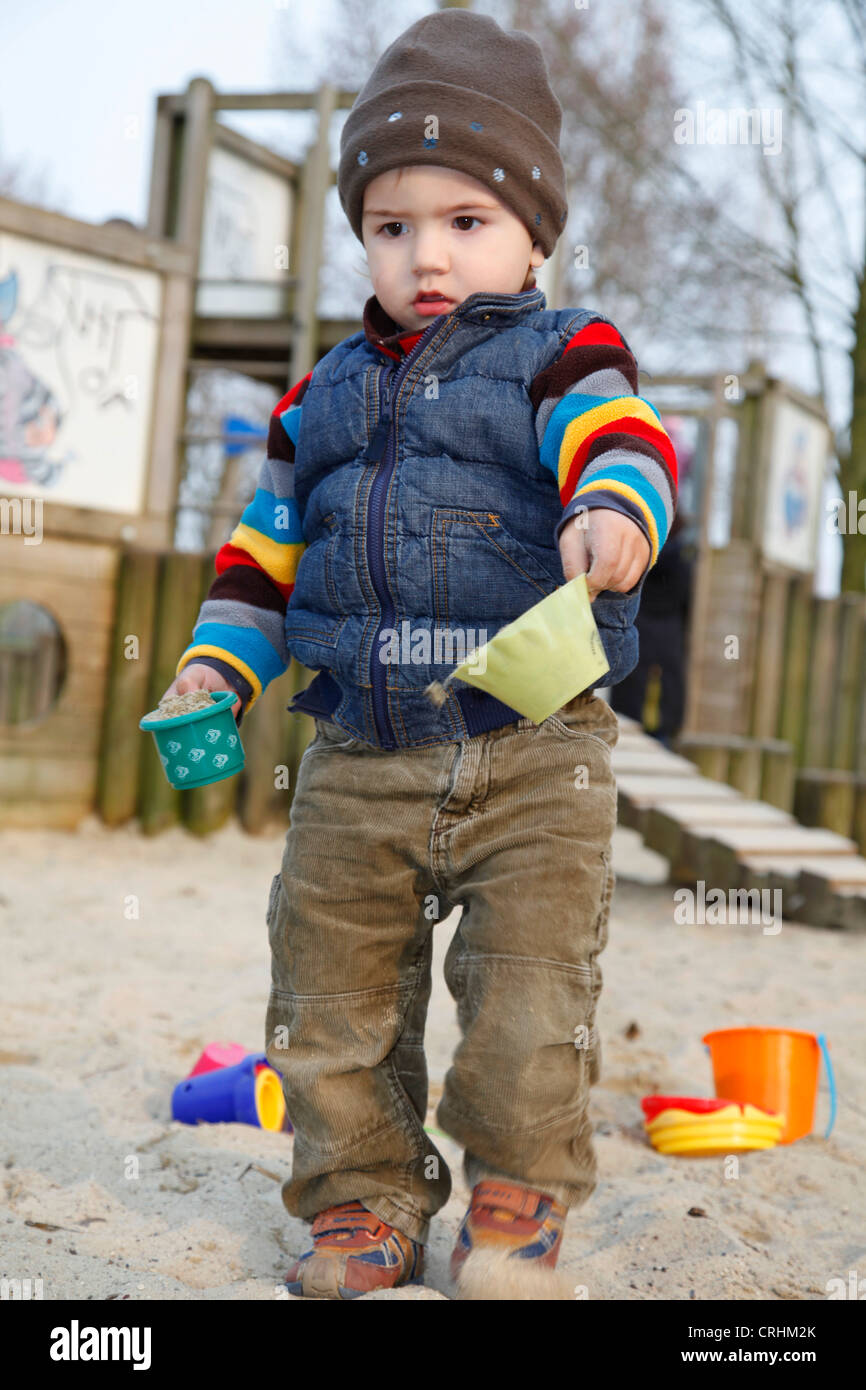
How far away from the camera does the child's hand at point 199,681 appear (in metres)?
2.06

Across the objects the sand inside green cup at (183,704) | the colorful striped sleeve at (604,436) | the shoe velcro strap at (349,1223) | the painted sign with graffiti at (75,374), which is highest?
the painted sign with graffiti at (75,374)

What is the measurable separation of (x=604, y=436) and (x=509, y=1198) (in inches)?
41.4

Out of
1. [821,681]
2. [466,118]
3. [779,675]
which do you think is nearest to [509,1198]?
[466,118]

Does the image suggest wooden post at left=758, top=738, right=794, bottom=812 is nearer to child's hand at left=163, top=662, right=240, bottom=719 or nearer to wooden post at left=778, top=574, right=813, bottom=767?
wooden post at left=778, top=574, right=813, bottom=767

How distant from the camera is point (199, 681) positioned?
2078 millimetres

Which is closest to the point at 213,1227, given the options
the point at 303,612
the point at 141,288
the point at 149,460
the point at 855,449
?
the point at 303,612

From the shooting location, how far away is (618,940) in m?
4.68

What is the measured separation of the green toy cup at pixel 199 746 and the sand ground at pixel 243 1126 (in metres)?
0.70

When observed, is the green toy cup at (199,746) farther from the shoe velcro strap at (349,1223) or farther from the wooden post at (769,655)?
the wooden post at (769,655)

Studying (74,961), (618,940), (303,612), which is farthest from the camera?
(618,940)

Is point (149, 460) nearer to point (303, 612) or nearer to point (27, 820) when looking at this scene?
point (27, 820)

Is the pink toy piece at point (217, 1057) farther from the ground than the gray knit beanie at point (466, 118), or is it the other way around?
the gray knit beanie at point (466, 118)

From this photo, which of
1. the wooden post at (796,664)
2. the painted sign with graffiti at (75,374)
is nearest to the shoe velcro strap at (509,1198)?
the painted sign with graffiti at (75,374)

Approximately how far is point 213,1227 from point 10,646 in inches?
326
